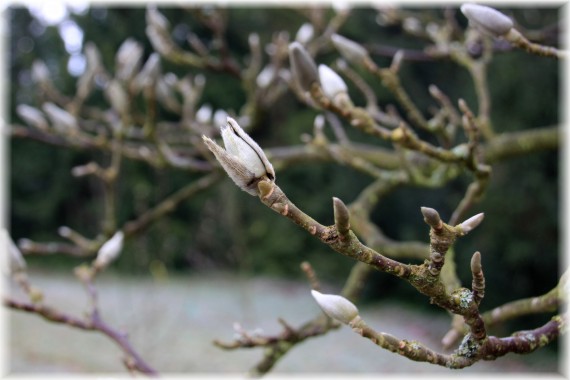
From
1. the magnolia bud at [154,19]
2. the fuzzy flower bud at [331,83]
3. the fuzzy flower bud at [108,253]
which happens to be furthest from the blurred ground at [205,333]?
the fuzzy flower bud at [331,83]

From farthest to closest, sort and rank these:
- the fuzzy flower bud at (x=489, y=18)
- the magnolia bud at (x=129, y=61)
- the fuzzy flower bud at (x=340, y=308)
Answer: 1. the magnolia bud at (x=129, y=61)
2. the fuzzy flower bud at (x=489, y=18)
3. the fuzzy flower bud at (x=340, y=308)

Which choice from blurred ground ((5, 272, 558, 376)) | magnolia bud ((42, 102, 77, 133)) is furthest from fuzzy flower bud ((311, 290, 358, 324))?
blurred ground ((5, 272, 558, 376))

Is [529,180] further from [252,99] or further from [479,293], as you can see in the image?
[479,293]

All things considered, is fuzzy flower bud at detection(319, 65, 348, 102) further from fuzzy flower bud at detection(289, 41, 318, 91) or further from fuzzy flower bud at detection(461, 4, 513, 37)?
fuzzy flower bud at detection(461, 4, 513, 37)

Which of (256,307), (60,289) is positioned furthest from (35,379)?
(60,289)

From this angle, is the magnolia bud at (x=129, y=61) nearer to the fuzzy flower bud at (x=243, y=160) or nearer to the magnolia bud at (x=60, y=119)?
the magnolia bud at (x=60, y=119)
